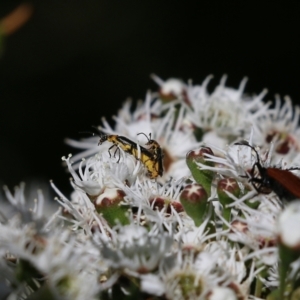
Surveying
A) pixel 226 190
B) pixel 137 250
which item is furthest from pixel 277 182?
pixel 137 250

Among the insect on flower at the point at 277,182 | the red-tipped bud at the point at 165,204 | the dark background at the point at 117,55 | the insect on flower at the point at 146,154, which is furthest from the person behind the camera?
the dark background at the point at 117,55

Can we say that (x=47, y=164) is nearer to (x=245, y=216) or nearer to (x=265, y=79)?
(x=265, y=79)

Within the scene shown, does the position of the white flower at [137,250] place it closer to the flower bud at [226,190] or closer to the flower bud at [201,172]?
the flower bud at [226,190]

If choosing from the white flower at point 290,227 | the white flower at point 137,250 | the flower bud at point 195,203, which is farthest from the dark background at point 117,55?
the white flower at point 290,227

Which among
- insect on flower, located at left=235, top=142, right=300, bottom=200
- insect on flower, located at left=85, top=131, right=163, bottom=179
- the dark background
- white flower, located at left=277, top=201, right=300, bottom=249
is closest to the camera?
white flower, located at left=277, top=201, right=300, bottom=249

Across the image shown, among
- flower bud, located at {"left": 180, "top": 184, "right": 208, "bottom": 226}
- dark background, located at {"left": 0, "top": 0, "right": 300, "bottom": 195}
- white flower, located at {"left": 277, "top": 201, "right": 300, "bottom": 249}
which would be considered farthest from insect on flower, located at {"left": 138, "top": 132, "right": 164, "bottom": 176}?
dark background, located at {"left": 0, "top": 0, "right": 300, "bottom": 195}

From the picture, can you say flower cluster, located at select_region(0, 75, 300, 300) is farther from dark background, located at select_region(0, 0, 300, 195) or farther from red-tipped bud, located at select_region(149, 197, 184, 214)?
dark background, located at select_region(0, 0, 300, 195)

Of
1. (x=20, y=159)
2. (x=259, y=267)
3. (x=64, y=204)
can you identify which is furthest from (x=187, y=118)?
(x=20, y=159)
